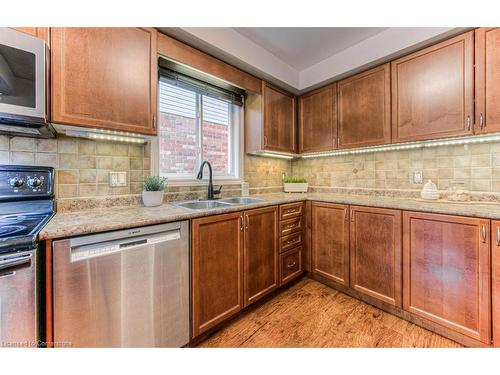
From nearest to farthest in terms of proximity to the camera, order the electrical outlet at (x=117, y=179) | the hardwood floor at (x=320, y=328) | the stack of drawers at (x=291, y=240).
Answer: the hardwood floor at (x=320, y=328), the electrical outlet at (x=117, y=179), the stack of drawers at (x=291, y=240)

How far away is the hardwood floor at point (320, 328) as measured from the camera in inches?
58.1

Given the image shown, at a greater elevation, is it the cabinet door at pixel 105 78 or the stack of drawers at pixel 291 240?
the cabinet door at pixel 105 78

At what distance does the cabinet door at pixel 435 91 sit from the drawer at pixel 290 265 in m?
1.45

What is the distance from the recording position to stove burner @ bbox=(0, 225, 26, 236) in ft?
2.87

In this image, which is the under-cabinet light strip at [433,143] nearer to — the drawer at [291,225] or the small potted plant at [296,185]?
the small potted plant at [296,185]

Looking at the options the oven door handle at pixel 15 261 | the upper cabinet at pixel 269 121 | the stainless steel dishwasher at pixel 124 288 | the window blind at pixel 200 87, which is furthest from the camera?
the upper cabinet at pixel 269 121

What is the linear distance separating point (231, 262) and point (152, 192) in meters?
0.80

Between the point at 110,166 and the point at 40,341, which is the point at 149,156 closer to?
the point at 110,166

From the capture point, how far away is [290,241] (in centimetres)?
216

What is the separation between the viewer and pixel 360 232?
192 centimetres

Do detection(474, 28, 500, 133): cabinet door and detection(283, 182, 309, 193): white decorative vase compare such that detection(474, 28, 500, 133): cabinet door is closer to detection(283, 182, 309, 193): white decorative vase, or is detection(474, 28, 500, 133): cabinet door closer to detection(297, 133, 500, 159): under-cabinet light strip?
detection(297, 133, 500, 159): under-cabinet light strip

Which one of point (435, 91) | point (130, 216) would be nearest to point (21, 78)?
point (130, 216)

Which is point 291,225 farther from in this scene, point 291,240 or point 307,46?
point 307,46

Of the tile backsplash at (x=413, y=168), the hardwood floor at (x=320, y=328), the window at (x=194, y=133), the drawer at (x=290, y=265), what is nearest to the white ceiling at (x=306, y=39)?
the window at (x=194, y=133)
